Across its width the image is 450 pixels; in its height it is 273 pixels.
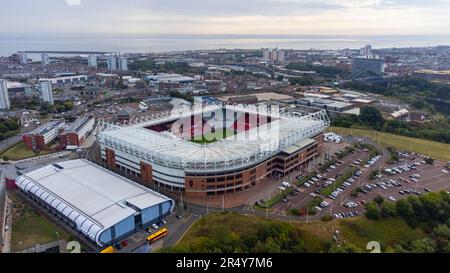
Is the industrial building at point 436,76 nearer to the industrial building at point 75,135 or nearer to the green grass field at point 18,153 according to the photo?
the industrial building at point 75,135

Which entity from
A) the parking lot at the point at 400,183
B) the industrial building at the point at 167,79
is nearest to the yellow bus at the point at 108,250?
the parking lot at the point at 400,183

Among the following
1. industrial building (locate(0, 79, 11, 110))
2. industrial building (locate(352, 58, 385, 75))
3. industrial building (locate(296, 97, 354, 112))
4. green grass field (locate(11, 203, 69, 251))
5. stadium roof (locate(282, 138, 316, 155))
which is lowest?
green grass field (locate(11, 203, 69, 251))

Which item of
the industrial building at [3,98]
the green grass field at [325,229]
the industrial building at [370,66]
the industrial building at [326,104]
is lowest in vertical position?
the green grass field at [325,229]

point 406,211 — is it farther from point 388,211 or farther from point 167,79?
point 167,79

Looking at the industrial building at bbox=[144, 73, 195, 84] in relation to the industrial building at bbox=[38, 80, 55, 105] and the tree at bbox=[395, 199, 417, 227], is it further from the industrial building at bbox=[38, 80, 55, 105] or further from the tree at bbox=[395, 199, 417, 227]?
the tree at bbox=[395, 199, 417, 227]

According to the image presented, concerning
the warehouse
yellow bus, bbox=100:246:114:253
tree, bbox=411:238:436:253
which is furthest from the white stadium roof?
tree, bbox=411:238:436:253

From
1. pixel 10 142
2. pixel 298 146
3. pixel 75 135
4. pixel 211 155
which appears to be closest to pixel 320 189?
pixel 298 146

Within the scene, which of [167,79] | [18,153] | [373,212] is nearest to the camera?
[373,212]
